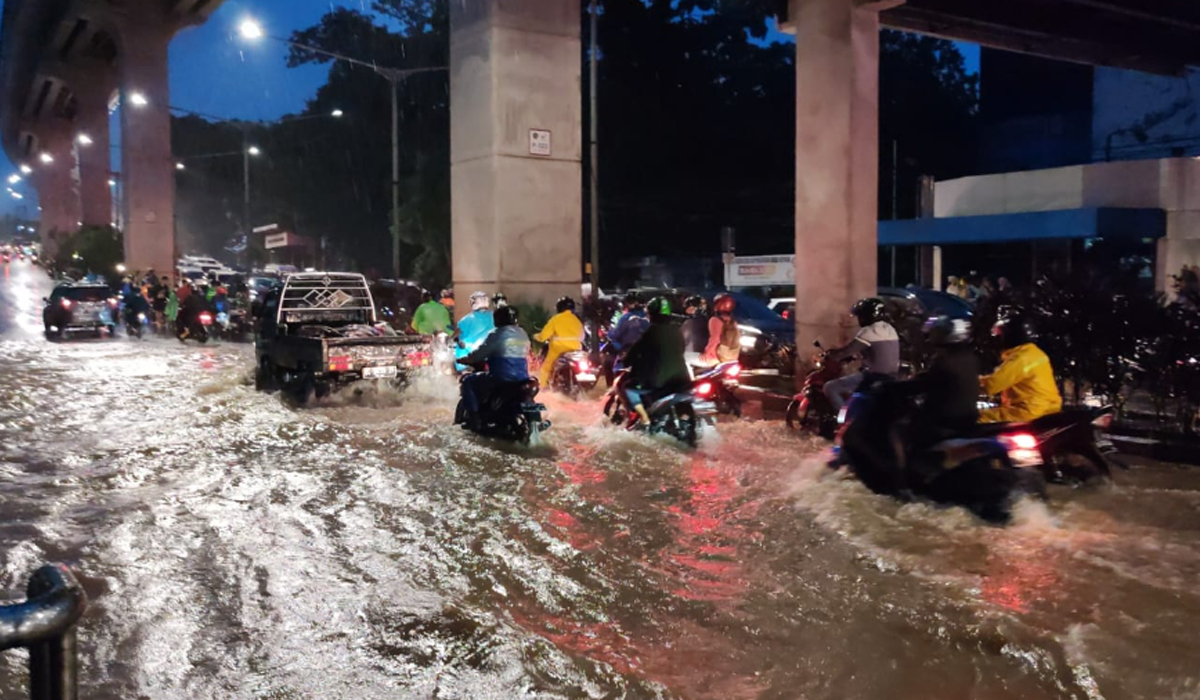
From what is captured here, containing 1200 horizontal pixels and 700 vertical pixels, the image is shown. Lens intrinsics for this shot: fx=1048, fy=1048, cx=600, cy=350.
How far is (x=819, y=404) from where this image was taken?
1156 centimetres

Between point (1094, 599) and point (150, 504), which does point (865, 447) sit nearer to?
point (1094, 599)

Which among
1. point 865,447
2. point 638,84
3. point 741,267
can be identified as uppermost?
point 638,84

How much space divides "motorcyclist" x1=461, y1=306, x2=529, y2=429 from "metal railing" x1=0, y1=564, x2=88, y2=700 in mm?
8497

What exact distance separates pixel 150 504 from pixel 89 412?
6301 millimetres

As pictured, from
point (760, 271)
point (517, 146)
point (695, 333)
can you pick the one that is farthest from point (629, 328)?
point (760, 271)

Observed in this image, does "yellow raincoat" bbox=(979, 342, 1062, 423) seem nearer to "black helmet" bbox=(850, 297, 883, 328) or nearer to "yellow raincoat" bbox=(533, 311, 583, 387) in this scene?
"black helmet" bbox=(850, 297, 883, 328)

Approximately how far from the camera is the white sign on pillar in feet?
60.2

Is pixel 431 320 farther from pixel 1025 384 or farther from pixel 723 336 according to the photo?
pixel 1025 384

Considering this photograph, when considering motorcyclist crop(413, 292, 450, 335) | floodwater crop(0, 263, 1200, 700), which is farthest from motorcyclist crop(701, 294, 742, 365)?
motorcyclist crop(413, 292, 450, 335)

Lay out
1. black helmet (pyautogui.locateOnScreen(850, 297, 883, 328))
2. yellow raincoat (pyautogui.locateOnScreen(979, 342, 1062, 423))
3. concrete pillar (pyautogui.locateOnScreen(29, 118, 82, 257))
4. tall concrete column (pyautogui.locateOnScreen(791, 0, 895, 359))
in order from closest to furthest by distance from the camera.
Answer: yellow raincoat (pyautogui.locateOnScreen(979, 342, 1062, 423)), black helmet (pyautogui.locateOnScreen(850, 297, 883, 328)), tall concrete column (pyautogui.locateOnScreen(791, 0, 895, 359)), concrete pillar (pyautogui.locateOnScreen(29, 118, 82, 257))

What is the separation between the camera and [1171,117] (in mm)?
33531

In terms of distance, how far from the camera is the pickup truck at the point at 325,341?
47.3ft

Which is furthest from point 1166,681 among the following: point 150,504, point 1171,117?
point 1171,117

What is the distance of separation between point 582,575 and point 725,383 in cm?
646
